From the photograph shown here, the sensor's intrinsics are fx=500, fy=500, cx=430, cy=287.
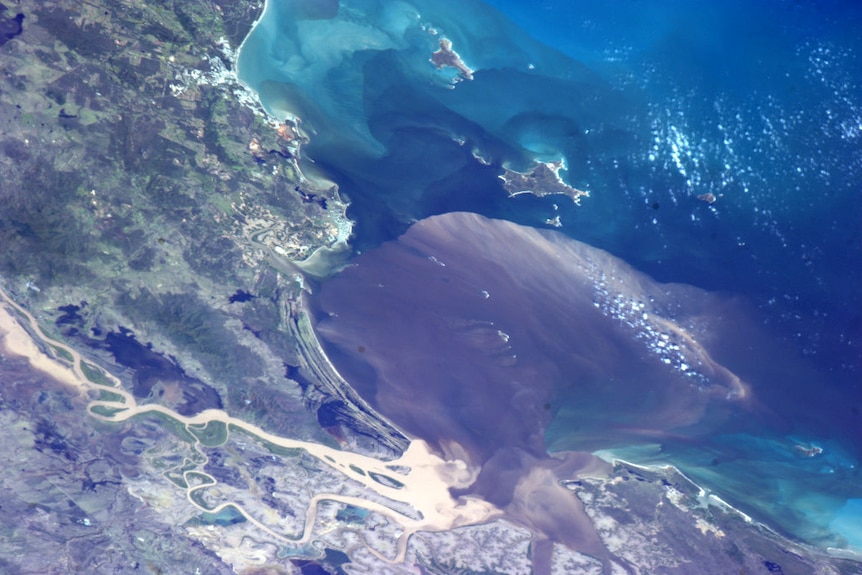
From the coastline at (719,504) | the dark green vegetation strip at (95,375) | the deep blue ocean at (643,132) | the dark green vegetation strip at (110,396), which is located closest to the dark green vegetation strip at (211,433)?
the dark green vegetation strip at (110,396)

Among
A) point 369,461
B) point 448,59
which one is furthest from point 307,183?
point 369,461

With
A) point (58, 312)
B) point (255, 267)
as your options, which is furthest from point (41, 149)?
point (255, 267)

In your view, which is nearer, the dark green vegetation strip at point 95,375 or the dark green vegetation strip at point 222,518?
the dark green vegetation strip at point 95,375

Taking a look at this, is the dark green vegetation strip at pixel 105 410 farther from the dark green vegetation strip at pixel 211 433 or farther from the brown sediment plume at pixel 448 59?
the brown sediment plume at pixel 448 59

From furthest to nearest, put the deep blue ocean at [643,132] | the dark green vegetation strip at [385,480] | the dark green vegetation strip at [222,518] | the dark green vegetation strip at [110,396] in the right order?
1. the dark green vegetation strip at [222,518]
2. the dark green vegetation strip at [385,480]
3. the dark green vegetation strip at [110,396]
4. the deep blue ocean at [643,132]

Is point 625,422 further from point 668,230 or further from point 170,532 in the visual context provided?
Answer: point 170,532

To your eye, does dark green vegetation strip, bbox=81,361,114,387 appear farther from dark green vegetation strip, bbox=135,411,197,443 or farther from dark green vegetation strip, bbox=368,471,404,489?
dark green vegetation strip, bbox=368,471,404,489

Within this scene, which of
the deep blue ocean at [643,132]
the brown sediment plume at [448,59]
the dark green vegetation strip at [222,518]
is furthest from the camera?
the dark green vegetation strip at [222,518]
